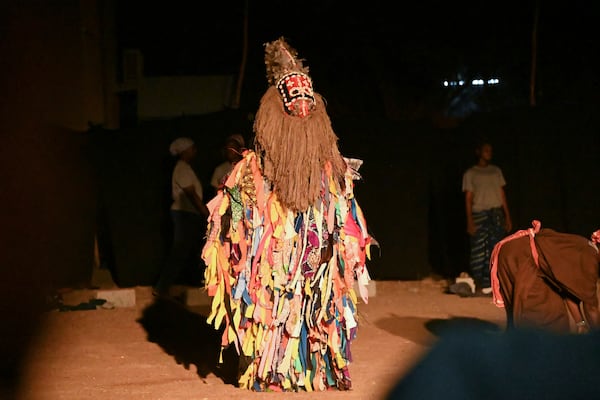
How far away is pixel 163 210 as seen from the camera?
450 inches

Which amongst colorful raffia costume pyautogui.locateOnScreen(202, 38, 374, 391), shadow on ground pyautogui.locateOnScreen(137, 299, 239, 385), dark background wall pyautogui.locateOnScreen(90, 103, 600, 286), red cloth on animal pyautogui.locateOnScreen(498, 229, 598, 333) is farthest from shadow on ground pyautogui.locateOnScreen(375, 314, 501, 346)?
Result: dark background wall pyautogui.locateOnScreen(90, 103, 600, 286)

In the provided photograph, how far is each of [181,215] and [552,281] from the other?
5004 millimetres

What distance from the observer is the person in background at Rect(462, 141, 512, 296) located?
1056 centimetres

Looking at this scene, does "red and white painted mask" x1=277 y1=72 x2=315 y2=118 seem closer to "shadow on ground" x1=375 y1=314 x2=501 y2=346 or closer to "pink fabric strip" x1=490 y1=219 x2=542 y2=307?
"pink fabric strip" x1=490 y1=219 x2=542 y2=307

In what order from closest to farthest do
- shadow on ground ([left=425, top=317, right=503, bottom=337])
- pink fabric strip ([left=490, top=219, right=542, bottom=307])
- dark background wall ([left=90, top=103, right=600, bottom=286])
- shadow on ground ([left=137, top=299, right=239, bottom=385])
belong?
pink fabric strip ([left=490, top=219, right=542, bottom=307])
shadow on ground ([left=137, top=299, right=239, bottom=385])
shadow on ground ([left=425, top=317, right=503, bottom=337])
dark background wall ([left=90, top=103, right=600, bottom=286])

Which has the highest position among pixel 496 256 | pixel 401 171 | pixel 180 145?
pixel 180 145

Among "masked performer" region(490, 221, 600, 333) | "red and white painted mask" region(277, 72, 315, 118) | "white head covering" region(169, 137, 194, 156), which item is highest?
"red and white painted mask" region(277, 72, 315, 118)

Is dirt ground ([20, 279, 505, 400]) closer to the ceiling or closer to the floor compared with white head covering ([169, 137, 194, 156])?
closer to the floor

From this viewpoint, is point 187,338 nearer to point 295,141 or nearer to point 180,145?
point 180,145

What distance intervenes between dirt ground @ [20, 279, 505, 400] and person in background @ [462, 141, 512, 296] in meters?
0.39

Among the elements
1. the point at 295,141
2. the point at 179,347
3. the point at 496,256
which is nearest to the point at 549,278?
the point at 496,256

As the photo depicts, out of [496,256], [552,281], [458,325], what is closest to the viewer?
[552,281]

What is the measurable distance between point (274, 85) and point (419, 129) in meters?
5.09

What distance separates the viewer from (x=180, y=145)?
10680mm
